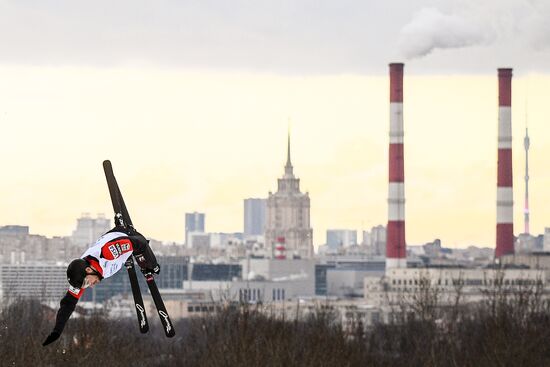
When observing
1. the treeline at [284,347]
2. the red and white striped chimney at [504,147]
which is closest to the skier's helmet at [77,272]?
the treeline at [284,347]

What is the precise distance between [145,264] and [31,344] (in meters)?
35.7

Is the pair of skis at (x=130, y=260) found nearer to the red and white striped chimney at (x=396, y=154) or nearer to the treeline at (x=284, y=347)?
the treeline at (x=284, y=347)

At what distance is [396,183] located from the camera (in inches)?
7092

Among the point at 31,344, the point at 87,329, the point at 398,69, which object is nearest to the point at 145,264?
the point at 31,344

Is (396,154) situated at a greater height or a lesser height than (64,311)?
greater

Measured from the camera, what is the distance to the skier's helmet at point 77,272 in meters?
8.07

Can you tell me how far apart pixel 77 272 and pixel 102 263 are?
173 mm

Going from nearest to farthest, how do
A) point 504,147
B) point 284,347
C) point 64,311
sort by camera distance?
point 64,311 → point 284,347 → point 504,147

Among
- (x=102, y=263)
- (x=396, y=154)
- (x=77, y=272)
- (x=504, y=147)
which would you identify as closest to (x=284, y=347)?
(x=102, y=263)

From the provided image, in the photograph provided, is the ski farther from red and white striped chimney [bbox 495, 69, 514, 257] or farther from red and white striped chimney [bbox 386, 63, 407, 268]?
red and white striped chimney [bbox 495, 69, 514, 257]

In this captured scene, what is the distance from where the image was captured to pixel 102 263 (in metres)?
8.26

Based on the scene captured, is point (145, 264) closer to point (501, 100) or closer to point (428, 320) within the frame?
point (428, 320)

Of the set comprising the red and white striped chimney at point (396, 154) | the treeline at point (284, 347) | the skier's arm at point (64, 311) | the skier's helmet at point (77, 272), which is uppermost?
the red and white striped chimney at point (396, 154)

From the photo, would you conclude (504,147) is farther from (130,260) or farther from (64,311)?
(64,311)
